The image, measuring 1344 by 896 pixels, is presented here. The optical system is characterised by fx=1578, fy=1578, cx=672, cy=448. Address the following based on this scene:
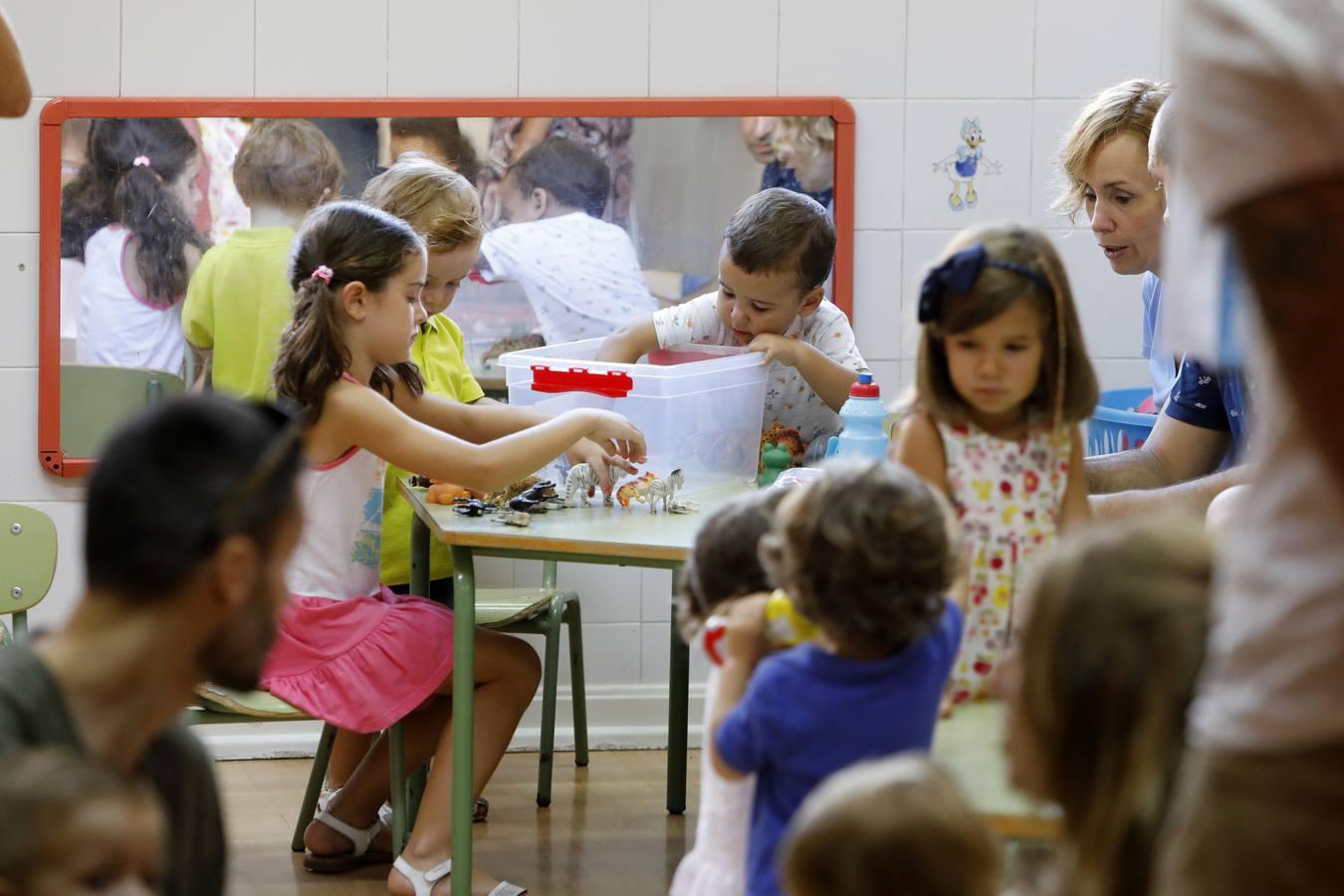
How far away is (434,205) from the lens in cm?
335

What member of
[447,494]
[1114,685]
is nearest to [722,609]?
[1114,685]

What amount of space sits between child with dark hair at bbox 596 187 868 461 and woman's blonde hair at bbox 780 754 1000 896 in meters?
1.80

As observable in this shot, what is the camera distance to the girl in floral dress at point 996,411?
6.54 ft

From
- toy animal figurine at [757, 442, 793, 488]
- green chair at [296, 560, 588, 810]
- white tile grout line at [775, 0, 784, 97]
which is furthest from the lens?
white tile grout line at [775, 0, 784, 97]

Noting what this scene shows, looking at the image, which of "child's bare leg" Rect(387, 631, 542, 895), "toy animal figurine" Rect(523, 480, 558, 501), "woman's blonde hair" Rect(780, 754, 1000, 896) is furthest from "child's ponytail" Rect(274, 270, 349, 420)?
"woman's blonde hair" Rect(780, 754, 1000, 896)

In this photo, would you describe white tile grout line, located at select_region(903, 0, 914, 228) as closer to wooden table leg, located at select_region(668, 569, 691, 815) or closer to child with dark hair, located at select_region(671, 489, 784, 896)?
wooden table leg, located at select_region(668, 569, 691, 815)

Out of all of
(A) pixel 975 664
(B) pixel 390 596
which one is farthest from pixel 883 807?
(B) pixel 390 596

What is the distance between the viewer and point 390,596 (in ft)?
10.1

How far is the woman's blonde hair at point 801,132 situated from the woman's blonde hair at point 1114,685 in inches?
114

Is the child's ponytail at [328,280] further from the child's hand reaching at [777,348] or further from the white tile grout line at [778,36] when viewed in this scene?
the white tile grout line at [778,36]

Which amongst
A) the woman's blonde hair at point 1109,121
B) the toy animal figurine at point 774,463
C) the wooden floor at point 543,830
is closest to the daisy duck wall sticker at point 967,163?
the woman's blonde hair at point 1109,121

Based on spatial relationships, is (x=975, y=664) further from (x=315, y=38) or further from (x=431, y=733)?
(x=315, y=38)

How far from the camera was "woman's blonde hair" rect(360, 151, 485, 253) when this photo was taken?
3332 millimetres

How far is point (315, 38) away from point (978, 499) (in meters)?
2.61
